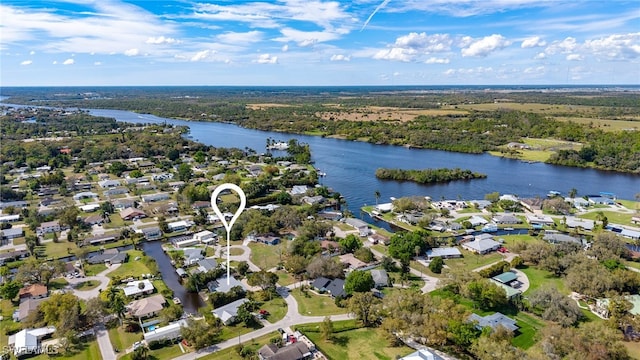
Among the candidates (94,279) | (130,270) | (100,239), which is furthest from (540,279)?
(100,239)

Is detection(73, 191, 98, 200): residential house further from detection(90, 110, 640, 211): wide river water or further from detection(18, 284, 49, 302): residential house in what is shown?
detection(90, 110, 640, 211): wide river water

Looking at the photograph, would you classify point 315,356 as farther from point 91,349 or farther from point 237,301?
point 91,349

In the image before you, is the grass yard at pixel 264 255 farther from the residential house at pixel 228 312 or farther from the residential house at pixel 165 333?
the residential house at pixel 165 333

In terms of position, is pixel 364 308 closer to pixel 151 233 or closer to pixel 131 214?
pixel 151 233

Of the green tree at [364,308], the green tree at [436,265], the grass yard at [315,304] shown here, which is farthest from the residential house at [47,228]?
the green tree at [436,265]

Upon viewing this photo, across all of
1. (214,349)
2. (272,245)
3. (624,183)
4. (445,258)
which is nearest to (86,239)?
(272,245)

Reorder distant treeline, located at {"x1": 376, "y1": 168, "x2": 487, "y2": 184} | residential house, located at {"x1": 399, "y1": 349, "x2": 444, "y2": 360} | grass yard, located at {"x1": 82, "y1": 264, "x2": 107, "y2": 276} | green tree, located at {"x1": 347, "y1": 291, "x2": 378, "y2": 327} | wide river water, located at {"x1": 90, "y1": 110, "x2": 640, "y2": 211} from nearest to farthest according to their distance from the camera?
residential house, located at {"x1": 399, "y1": 349, "x2": 444, "y2": 360} < green tree, located at {"x1": 347, "y1": 291, "x2": 378, "y2": 327} < grass yard, located at {"x1": 82, "y1": 264, "x2": 107, "y2": 276} < wide river water, located at {"x1": 90, "y1": 110, "x2": 640, "y2": 211} < distant treeline, located at {"x1": 376, "y1": 168, "x2": 487, "y2": 184}

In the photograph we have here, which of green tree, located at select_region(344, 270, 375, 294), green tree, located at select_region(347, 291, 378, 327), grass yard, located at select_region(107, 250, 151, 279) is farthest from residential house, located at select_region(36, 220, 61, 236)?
green tree, located at select_region(347, 291, 378, 327)
